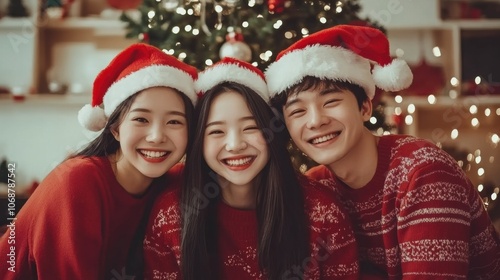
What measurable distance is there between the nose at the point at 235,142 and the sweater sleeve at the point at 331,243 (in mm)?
292

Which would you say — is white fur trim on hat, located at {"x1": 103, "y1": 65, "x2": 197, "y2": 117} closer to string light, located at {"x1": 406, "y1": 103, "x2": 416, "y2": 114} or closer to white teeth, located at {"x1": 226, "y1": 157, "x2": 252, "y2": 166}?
white teeth, located at {"x1": 226, "y1": 157, "x2": 252, "y2": 166}

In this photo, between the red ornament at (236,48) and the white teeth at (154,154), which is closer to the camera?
the white teeth at (154,154)

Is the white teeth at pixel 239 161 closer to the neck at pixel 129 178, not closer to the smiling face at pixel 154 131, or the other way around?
the smiling face at pixel 154 131

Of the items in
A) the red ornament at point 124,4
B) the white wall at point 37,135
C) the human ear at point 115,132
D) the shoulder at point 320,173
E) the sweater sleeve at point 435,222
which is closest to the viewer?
the sweater sleeve at point 435,222

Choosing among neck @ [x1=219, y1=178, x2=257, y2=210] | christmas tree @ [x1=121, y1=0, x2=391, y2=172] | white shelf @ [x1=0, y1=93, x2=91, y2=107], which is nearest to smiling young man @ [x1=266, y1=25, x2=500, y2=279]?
neck @ [x1=219, y1=178, x2=257, y2=210]

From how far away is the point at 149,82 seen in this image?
143 cm

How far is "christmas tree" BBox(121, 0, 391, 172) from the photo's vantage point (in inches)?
88.4

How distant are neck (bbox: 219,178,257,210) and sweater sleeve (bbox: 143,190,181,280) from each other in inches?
6.1

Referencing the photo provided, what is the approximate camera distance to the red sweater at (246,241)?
142 cm

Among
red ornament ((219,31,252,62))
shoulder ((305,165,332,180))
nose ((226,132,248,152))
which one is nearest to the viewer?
nose ((226,132,248,152))

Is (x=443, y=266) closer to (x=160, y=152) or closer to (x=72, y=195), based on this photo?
(x=160, y=152)

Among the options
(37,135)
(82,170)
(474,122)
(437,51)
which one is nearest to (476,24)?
(437,51)

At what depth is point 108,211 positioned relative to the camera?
143 centimetres

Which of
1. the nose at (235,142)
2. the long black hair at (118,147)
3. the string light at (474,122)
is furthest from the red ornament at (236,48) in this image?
the string light at (474,122)
